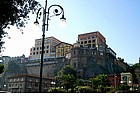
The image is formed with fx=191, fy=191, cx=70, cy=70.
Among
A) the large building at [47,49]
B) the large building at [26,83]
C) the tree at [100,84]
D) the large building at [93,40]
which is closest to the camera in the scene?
the tree at [100,84]

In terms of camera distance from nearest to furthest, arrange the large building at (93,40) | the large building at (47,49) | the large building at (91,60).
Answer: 1. the large building at (91,60)
2. the large building at (93,40)
3. the large building at (47,49)

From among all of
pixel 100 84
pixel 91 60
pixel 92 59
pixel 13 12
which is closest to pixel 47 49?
pixel 91 60

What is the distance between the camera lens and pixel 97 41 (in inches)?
2413

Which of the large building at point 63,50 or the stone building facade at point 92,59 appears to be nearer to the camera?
the stone building facade at point 92,59

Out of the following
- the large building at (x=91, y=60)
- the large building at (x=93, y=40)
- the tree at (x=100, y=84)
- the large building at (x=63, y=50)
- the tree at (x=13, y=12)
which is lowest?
the tree at (x=100, y=84)

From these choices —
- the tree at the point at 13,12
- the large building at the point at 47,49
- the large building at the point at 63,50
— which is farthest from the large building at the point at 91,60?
the tree at the point at 13,12

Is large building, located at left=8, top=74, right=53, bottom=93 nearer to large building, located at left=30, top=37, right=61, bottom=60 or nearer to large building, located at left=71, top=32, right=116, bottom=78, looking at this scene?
large building, located at left=71, top=32, right=116, bottom=78

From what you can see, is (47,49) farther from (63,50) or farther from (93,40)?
(93,40)

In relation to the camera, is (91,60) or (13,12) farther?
(91,60)

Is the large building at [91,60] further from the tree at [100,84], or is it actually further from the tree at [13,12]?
the tree at [13,12]

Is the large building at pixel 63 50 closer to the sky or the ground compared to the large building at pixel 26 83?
closer to the sky
